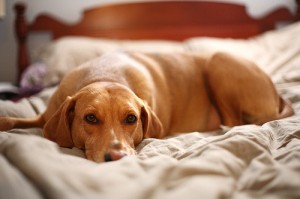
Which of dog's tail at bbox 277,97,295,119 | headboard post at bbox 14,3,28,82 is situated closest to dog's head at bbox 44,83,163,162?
dog's tail at bbox 277,97,295,119

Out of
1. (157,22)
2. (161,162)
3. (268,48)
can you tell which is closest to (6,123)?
(161,162)

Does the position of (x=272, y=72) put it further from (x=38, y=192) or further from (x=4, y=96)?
(x=38, y=192)

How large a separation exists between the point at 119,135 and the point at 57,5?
8.38ft

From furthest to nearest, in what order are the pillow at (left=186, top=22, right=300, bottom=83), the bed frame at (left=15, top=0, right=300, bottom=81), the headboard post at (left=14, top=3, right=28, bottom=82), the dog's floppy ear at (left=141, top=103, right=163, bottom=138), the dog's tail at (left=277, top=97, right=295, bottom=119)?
the bed frame at (left=15, top=0, right=300, bottom=81) < the headboard post at (left=14, top=3, right=28, bottom=82) < the pillow at (left=186, top=22, right=300, bottom=83) < the dog's tail at (left=277, top=97, right=295, bottom=119) < the dog's floppy ear at (left=141, top=103, right=163, bottom=138)

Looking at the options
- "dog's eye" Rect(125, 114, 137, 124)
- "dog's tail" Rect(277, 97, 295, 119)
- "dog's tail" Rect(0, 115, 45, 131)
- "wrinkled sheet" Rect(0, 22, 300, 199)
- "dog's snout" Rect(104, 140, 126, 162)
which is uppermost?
"wrinkled sheet" Rect(0, 22, 300, 199)

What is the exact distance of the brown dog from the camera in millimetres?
1459

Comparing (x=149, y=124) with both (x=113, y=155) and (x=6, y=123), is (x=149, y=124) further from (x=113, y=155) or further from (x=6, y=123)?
(x=6, y=123)

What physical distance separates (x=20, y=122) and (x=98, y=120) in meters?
0.53

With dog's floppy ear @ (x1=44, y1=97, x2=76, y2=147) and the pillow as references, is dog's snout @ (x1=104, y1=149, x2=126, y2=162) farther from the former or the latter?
the pillow

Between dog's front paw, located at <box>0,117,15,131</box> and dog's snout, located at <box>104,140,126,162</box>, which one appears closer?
dog's snout, located at <box>104,140,126,162</box>

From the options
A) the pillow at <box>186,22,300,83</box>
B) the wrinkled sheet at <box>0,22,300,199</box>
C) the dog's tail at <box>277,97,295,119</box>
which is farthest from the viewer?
the pillow at <box>186,22,300,83</box>

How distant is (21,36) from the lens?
10.6ft

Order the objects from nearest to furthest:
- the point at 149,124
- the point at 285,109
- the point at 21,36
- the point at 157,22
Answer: the point at 149,124 → the point at 285,109 → the point at 21,36 → the point at 157,22

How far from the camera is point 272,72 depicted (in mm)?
2752
